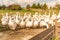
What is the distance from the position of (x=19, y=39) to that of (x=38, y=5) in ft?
3.05

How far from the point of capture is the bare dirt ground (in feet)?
13.2

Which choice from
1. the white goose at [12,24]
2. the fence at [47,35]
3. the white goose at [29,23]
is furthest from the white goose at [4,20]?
the fence at [47,35]

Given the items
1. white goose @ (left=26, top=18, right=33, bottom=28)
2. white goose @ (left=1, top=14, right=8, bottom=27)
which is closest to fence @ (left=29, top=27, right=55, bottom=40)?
white goose @ (left=26, top=18, right=33, bottom=28)

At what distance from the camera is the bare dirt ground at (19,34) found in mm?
4017

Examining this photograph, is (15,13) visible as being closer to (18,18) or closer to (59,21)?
(18,18)

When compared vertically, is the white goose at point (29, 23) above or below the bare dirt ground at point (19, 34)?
above

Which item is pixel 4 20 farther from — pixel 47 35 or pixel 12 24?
pixel 47 35

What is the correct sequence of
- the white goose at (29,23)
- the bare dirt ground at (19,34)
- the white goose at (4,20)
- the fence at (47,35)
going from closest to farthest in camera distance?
the fence at (47,35) → the bare dirt ground at (19,34) → the white goose at (4,20) → the white goose at (29,23)

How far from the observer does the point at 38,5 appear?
4.73m

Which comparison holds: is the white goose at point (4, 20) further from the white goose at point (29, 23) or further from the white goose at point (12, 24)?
the white goose at point (29, 23)

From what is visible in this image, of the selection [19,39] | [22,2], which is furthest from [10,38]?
[22,2]

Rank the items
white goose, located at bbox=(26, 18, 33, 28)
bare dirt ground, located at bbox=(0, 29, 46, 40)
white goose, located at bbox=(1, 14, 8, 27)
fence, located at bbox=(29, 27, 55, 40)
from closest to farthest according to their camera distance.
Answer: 1. fence, located at bbox=(29, 27, 55, 40)
2. bare dirt ground, located at bbox=(0, 29, 46, 40)
3. white goose, located at bbox=(1, 14, 8, 27)
4. white goose, located at bbox=(26, 18, 33, 28)

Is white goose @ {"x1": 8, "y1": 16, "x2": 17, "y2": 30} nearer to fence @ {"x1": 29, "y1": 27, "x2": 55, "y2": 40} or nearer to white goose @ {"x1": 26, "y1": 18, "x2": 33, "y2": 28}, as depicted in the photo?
white goose @ {"x1": 26, "y1": 18, "x2": 33, "y2": 28}

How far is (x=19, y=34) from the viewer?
420 centimetres
